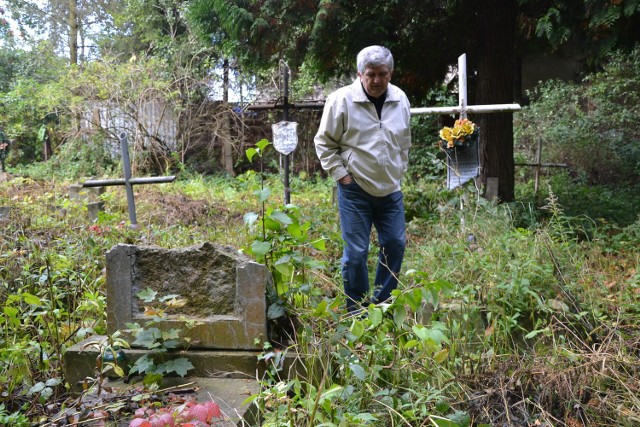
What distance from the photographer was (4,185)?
8344 mm

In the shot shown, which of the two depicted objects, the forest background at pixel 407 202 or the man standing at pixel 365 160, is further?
the man standing at pixel 365 160

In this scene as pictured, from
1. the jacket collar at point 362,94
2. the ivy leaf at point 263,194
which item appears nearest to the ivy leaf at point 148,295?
the ivy leaf at point 263,194

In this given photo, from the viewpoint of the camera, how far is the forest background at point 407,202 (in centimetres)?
233

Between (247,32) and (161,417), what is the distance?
6103 millimetres

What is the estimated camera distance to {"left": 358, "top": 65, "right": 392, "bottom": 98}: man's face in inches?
137

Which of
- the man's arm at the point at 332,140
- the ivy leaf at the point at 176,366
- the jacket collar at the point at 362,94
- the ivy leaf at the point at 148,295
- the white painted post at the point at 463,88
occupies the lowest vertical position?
the ivy leaf at the point at 176,366

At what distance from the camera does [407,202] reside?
7664 mm

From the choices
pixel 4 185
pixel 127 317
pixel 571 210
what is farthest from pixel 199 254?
pixel 4 185

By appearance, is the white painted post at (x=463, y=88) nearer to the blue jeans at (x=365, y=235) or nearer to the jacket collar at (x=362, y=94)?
the jacket collar at (x=362, y=94)

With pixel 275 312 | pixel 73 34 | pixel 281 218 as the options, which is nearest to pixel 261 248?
pixel 281 218

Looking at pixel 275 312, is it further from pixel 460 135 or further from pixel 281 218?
pixel 460 135

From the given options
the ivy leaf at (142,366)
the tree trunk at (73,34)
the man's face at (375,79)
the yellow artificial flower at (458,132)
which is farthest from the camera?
the tree trunk at (73,34)

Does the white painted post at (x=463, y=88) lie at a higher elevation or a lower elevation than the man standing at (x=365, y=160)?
higher

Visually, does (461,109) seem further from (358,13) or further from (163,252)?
(163,252)
